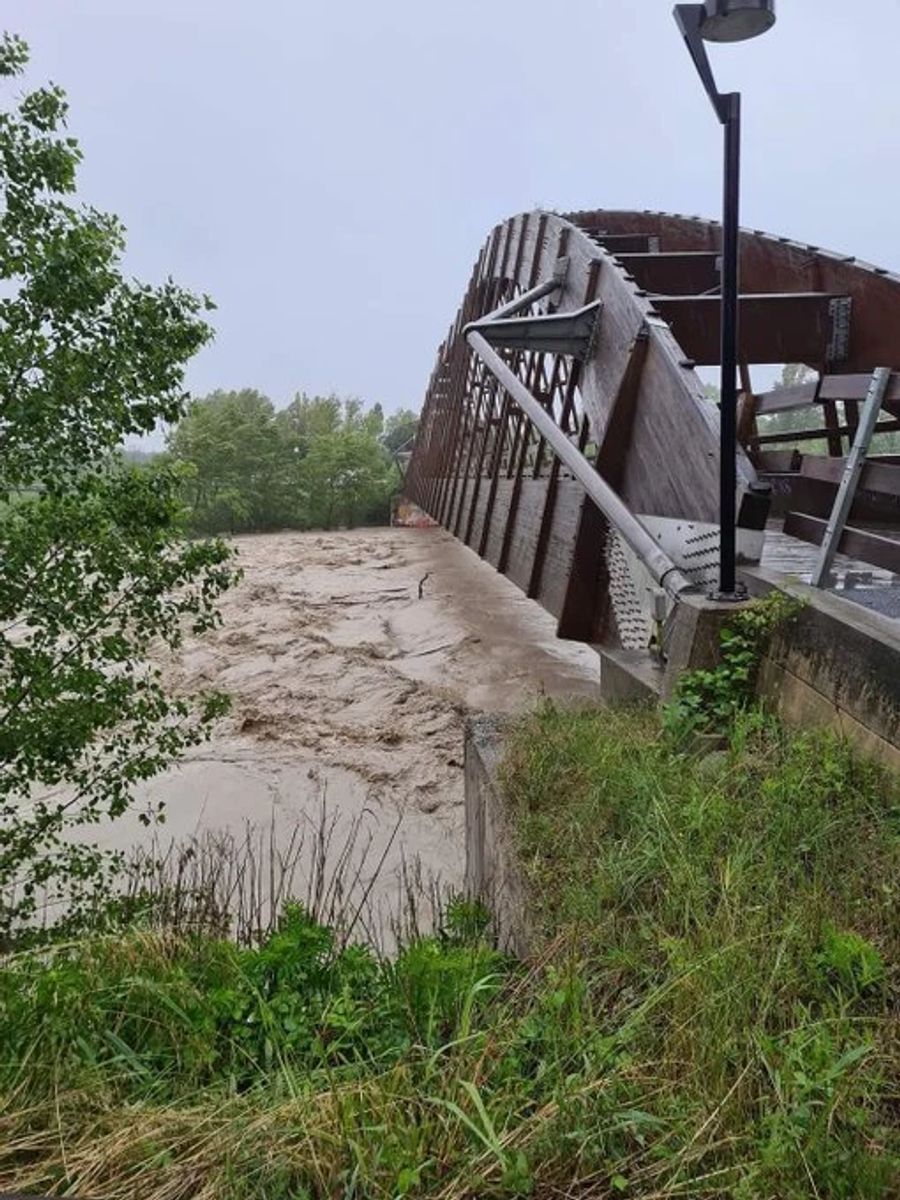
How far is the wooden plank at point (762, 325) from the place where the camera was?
8242 millimetres

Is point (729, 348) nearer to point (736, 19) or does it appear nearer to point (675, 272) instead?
point (736, 19)

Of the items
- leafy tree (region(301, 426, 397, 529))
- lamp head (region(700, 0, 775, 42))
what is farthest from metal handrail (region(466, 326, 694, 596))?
leafy tree (region(301, 426, 397, 529))

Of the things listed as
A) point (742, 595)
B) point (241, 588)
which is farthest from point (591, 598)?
point (241, 588)

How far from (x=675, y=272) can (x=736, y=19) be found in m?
7.40

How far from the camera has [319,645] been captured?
17141mm

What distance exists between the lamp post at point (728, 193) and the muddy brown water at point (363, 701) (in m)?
1.87

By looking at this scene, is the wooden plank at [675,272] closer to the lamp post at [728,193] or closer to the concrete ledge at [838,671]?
the lamp post at [728,193]

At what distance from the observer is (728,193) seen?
14.6 feet

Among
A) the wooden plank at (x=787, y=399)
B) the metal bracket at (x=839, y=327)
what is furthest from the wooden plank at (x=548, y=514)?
the wooden plank at (x=787, y=399)

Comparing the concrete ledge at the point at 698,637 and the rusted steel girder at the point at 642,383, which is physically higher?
the rusted steel girder at the point at 642,383

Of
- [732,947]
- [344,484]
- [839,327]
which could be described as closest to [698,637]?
[732,947]

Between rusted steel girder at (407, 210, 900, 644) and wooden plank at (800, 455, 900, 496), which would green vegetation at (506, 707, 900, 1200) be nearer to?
wooden plank at (800, 455, 900, 496)

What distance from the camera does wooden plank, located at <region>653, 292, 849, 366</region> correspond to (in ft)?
27.0

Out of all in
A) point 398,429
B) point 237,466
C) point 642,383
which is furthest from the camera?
point 398,429
